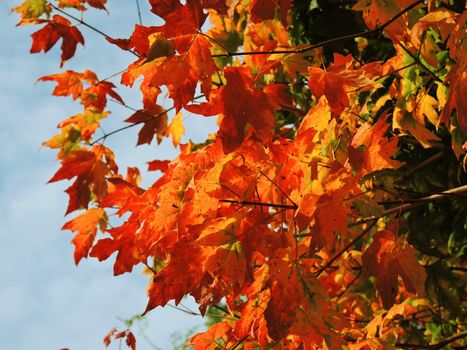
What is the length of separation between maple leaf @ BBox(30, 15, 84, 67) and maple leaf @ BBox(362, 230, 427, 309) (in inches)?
73.1

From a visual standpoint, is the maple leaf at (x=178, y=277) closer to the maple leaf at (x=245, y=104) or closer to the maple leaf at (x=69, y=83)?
the maple leaf at (x=245, y=104)

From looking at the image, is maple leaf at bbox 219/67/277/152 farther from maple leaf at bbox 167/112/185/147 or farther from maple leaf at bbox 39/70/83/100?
maple leaf at bbox 39/70/83/100

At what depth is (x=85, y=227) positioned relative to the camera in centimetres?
281

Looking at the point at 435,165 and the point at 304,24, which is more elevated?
the point at 304,24

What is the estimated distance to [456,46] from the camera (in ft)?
5.32

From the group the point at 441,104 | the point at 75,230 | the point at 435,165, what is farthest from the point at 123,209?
the point at 435,165

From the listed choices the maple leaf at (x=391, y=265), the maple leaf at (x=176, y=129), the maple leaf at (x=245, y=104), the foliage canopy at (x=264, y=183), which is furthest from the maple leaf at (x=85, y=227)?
the maple leaf at (x=391, y=265)

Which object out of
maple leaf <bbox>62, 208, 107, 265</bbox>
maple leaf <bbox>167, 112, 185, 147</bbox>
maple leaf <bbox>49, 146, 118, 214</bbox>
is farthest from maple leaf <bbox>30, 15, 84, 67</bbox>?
maple leaf <bbox>62, 208, 107, 265</bbox>

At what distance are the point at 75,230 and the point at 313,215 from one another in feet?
4.90

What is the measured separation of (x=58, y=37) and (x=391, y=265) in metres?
1.97

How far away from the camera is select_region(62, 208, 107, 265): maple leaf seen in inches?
107

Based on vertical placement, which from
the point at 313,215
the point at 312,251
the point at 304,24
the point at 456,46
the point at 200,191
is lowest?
the point at 312,251

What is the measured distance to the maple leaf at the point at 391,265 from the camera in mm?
1782

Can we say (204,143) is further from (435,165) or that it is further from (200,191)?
(200,191)
